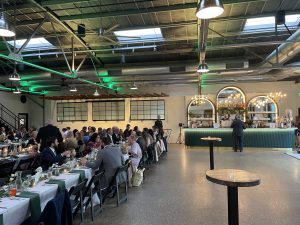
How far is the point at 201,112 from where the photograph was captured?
13828mm

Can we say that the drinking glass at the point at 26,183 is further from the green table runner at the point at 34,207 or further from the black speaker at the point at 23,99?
the black speaker at the point at 23,99

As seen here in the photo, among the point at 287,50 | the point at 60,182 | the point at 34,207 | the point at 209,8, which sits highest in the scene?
the point at 287,50

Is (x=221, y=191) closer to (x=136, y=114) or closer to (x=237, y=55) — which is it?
(x=237, y=55)

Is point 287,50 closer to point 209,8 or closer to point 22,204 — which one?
point 209,8

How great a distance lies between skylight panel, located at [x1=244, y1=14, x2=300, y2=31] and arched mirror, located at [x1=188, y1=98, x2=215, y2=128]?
6.36 m

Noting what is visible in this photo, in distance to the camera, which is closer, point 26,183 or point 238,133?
point 26,183

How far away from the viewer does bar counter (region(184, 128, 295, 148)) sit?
1033 centimetres

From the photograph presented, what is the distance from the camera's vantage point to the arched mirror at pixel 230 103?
12883 mm

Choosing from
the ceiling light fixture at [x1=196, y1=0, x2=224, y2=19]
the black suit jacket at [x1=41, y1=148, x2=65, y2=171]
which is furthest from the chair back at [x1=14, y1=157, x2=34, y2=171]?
the ceiling light fixture at [x1=196, y1=0, x2=224, y2=19]

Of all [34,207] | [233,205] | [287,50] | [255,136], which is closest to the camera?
[34,207]

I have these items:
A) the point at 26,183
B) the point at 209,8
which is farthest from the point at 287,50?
the point at 26,183

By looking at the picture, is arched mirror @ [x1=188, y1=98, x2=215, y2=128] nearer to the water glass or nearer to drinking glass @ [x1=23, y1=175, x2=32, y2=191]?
drinking glass @ [x1=23, y1=175, x2=32, y2=191]

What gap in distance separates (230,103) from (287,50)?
21.9 feet

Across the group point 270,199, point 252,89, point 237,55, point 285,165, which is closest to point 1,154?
point 270,199
